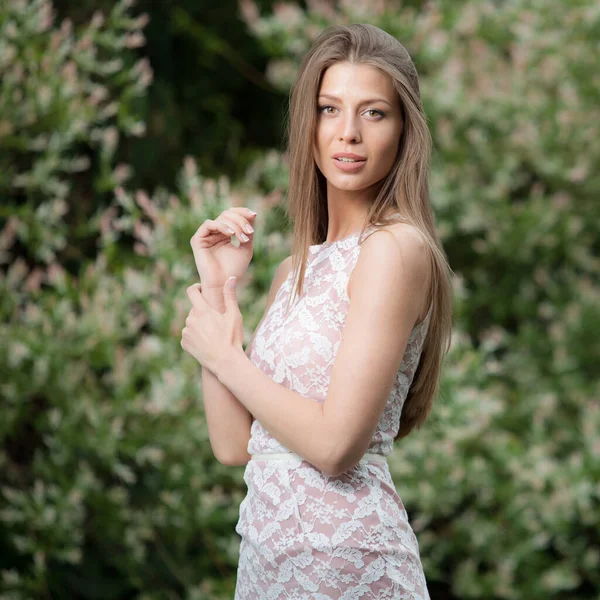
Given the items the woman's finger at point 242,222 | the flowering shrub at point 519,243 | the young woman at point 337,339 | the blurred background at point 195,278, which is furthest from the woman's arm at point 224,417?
the flowering shrub at point 519,243

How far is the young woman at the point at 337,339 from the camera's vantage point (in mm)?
1457

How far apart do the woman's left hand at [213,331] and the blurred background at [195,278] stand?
1.01m

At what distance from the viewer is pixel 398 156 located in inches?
64.1

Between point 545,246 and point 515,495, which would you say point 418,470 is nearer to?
point 515,495

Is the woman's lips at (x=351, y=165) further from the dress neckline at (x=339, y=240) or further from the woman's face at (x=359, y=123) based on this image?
the dress neckline at (x=339, y=240)

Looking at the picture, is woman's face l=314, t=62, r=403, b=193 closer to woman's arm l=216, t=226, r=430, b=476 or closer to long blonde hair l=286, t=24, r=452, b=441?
long blonde hair l=286, t=24, r=452, b=441

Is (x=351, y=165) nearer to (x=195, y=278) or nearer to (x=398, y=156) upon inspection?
(x=398, y=156)

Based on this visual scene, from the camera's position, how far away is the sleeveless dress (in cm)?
150

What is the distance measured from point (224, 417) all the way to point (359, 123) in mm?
573

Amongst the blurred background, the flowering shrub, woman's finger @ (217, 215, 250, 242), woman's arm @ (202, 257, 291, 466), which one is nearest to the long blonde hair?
woman's finger @ (217, 215, 250, 242)

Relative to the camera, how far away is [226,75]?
5.32 meters

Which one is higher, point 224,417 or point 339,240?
point 339,240

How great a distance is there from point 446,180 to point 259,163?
922 mm

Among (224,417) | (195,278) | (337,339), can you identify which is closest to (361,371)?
(337,339)
